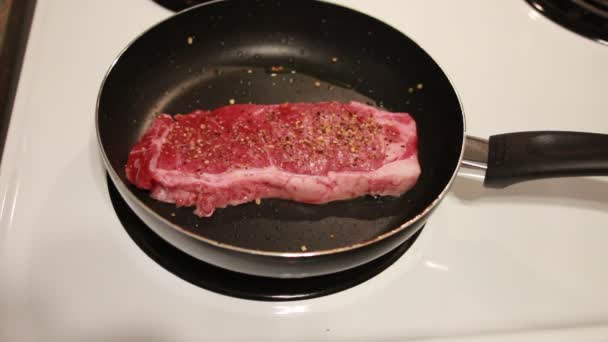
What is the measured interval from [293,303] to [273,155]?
0.33 meters

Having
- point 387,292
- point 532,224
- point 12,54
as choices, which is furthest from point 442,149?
point 12,54

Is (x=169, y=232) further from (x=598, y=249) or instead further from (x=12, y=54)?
(x=598, y=249)

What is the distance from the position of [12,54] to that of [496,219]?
3.91 feet

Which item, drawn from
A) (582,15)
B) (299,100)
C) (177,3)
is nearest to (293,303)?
(299,100)

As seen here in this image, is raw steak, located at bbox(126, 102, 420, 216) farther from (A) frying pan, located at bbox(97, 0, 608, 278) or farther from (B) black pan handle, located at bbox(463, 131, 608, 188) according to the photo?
(B) black pan handle, located at bbox(463, 131, 608, 188)

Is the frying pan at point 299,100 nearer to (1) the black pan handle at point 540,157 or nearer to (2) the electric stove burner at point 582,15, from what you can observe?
(1) the black pan handle at point 540,157

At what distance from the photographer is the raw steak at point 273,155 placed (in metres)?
1.01

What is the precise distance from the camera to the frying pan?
2.87ft

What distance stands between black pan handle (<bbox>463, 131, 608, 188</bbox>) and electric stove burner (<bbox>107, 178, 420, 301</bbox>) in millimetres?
266

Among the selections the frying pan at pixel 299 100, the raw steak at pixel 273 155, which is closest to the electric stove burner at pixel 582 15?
the frying pan at pixel 299 100

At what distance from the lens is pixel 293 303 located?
89 centimetres

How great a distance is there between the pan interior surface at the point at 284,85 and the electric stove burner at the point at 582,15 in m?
0.52

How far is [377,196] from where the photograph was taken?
42.9 inches

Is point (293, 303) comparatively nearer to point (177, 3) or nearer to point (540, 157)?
point (540, 157)
